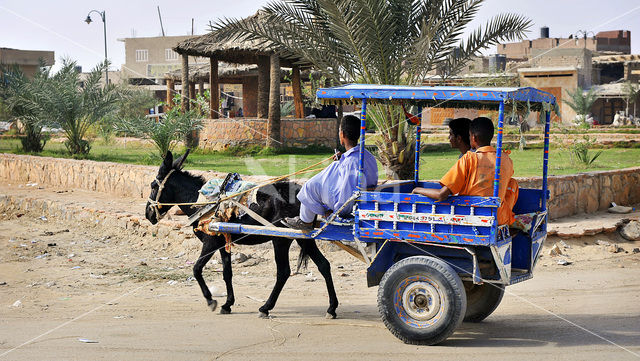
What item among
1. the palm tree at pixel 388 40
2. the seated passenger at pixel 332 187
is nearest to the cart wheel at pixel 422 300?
the seated passenger at pixel 332 187

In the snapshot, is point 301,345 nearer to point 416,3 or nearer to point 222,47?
point 416,3

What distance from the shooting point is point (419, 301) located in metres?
5.42

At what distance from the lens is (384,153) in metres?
10.8

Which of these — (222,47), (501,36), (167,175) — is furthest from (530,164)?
(167,175)

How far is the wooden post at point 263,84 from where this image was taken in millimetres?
21130

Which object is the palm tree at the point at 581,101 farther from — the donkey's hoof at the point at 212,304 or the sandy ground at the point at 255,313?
the donkey's hoof at the point at 212,304

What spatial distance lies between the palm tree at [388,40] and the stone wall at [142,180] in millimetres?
2137

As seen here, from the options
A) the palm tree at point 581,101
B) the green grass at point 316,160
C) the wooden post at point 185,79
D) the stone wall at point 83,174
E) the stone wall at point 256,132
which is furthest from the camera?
the palm tree at point 581,101

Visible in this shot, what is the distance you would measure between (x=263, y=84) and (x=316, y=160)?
16.4ft

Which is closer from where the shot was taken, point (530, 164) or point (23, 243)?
point (23, 243)

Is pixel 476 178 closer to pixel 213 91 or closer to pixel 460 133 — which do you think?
pixel 460 133

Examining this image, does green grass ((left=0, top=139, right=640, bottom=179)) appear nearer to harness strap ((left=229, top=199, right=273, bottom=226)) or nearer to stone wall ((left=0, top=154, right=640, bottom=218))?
stone wall ((left=0, top=154, right=640, bottom=218))

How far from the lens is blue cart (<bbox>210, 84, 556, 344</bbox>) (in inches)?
204

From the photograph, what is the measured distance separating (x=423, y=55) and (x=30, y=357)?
737 cm
